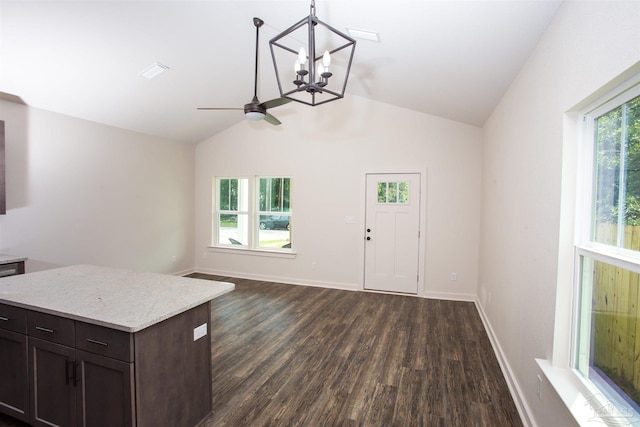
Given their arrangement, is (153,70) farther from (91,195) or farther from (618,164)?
(618,164)

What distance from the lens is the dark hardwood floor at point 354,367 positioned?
2041 mm

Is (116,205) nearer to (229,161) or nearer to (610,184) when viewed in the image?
(229,161)

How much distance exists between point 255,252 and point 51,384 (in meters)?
3.91

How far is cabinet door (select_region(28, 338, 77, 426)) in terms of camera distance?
1.66m

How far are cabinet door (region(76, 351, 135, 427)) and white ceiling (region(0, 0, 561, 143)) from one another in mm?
2614

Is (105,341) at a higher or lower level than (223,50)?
lower

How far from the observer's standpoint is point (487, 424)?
195 centimetres

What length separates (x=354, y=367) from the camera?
2.63 m

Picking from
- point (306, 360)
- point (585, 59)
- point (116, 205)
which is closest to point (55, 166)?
point (116, 205)

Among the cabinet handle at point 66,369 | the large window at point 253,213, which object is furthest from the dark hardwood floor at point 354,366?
the large window at point 253,213

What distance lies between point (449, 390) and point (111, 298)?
8.12 feet

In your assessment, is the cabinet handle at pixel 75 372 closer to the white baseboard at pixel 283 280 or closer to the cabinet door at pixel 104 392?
the cabinet door at pixel 104 392

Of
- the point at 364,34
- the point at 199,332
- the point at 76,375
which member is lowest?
the point at 76,375

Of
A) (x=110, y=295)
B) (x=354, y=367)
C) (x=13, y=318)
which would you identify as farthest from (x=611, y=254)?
(x=13, y=318)
